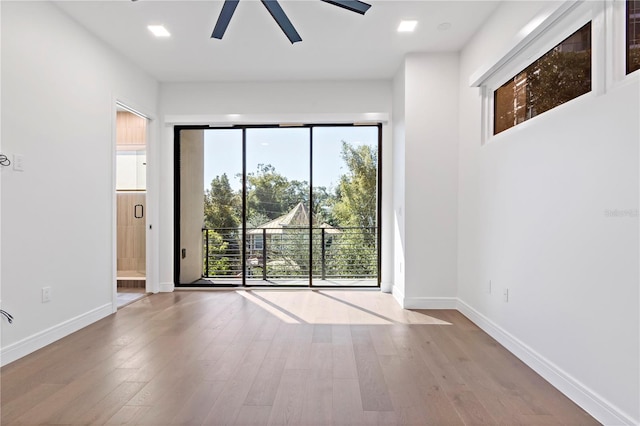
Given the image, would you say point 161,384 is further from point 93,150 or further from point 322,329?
point 93,150

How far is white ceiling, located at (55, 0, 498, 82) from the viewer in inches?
112

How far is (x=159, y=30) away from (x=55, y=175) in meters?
1.59

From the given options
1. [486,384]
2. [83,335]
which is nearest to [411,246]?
[486,384]

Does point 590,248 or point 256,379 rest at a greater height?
point 590,248

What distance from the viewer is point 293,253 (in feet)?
15.5

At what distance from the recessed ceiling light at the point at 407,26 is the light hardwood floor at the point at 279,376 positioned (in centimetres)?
275

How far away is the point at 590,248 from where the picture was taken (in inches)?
71.6

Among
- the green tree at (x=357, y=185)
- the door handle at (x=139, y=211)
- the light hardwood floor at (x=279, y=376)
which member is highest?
the green tree at (x=357, y=185)

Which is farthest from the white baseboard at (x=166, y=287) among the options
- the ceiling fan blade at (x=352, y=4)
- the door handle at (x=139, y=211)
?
the ceiling fan blade at (x=352, y=4)

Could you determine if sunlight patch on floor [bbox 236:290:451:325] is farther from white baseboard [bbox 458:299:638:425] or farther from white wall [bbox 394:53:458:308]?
white baseboard [bbox 458:299:638:425]

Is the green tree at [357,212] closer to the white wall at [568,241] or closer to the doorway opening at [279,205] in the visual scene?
the doorway opening at [279,205]

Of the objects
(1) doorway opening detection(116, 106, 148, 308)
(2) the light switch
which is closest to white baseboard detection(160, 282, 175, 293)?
(1) doorway opening detection(116, 106, 148, 308)

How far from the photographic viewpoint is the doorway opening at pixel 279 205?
182 inches

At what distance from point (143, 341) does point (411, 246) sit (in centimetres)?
270
